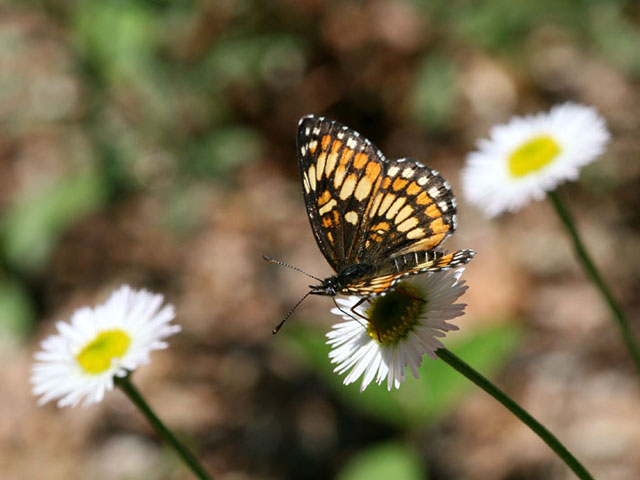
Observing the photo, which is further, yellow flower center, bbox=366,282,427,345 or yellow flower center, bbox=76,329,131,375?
yellow flower center, bbox=76,329,131,375

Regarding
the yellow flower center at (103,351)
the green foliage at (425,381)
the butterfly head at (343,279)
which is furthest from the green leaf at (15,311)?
the butterfly head at (343,279)

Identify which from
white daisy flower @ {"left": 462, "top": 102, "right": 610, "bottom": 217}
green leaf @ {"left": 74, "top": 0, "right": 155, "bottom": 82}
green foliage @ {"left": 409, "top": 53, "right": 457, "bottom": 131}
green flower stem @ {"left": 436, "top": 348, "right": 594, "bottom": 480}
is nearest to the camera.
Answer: green flower stem @ {"left": 436, "top": 348, "right": 594, "bottom": 480}

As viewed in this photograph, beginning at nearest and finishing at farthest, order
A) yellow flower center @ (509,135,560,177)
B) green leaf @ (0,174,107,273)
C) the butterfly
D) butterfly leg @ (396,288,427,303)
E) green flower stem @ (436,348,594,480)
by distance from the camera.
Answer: green flower stem @ (436,348,594,480)
butterfly leg @ (396,288,427,303)
the butterfly
yellow flower center @ (509,135,560,177)
green leaf @ (0,174,107,273)

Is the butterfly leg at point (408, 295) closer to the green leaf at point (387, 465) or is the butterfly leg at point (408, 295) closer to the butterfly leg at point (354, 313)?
the butterfly leg at point (354, 313)

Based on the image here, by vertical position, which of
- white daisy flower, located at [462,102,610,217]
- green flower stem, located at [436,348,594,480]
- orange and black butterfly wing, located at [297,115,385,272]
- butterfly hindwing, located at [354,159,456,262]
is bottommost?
green flower stem, located at [436,348,594,480]

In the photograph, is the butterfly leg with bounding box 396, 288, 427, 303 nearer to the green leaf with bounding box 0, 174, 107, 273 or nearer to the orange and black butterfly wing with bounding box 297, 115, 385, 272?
the orange and black butterfly wing with bounding box 297, 115, 385, 272

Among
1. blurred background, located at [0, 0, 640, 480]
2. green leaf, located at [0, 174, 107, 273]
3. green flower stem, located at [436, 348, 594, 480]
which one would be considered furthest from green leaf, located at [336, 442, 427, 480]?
green leaf, located at [0, 174, 107, 273]

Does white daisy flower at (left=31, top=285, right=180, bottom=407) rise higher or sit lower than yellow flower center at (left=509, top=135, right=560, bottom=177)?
lower
